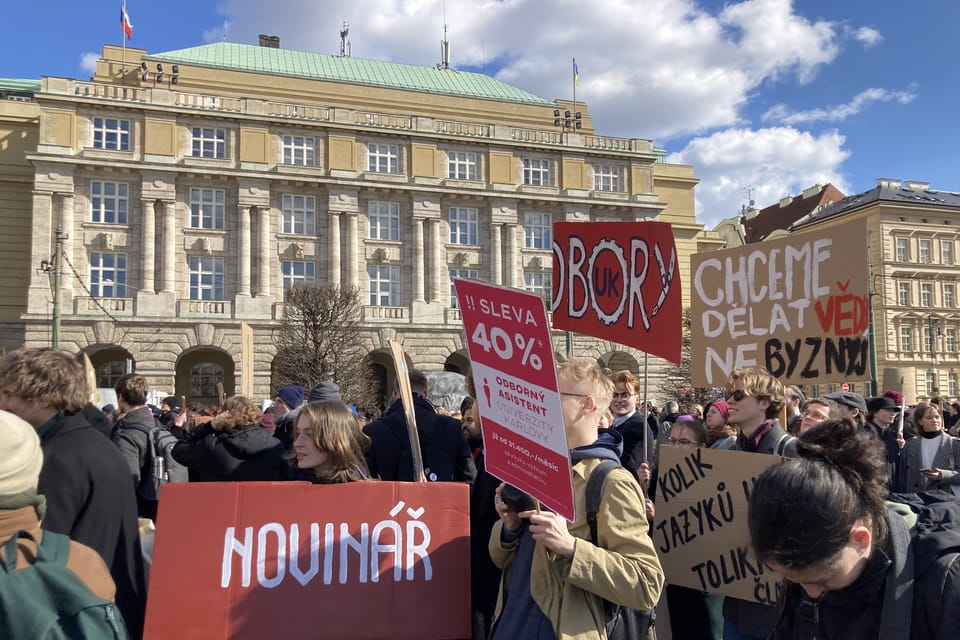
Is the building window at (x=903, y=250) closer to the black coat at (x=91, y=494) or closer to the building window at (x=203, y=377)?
the building window at (x=203, y=377)

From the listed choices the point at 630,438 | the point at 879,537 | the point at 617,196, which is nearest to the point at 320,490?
the point at 879,537

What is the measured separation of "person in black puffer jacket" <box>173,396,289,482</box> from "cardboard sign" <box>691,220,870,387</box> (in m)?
3.24

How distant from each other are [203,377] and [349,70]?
21.1m

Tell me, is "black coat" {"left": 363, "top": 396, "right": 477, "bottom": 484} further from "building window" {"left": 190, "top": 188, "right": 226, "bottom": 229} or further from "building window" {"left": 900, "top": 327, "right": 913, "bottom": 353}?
"building window" {"left": 900, "top": 327, "right": 913, "bottom": 353}

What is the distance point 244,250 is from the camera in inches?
1481

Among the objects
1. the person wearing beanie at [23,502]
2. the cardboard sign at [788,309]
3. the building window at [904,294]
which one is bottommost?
the person wearing beanie at [23,502]

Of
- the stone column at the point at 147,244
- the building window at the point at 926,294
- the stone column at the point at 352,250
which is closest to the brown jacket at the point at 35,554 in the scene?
the stone column at the point at 147,244

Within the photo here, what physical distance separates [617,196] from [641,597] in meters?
42.7

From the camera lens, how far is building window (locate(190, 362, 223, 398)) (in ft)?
130

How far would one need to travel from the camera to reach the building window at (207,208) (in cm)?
3772

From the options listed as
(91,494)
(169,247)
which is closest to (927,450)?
(91,494)

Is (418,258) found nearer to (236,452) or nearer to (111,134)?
(111,134)

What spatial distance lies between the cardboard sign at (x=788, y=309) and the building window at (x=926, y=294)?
5548 centimetres

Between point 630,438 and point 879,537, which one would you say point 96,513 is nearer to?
point 879,537
